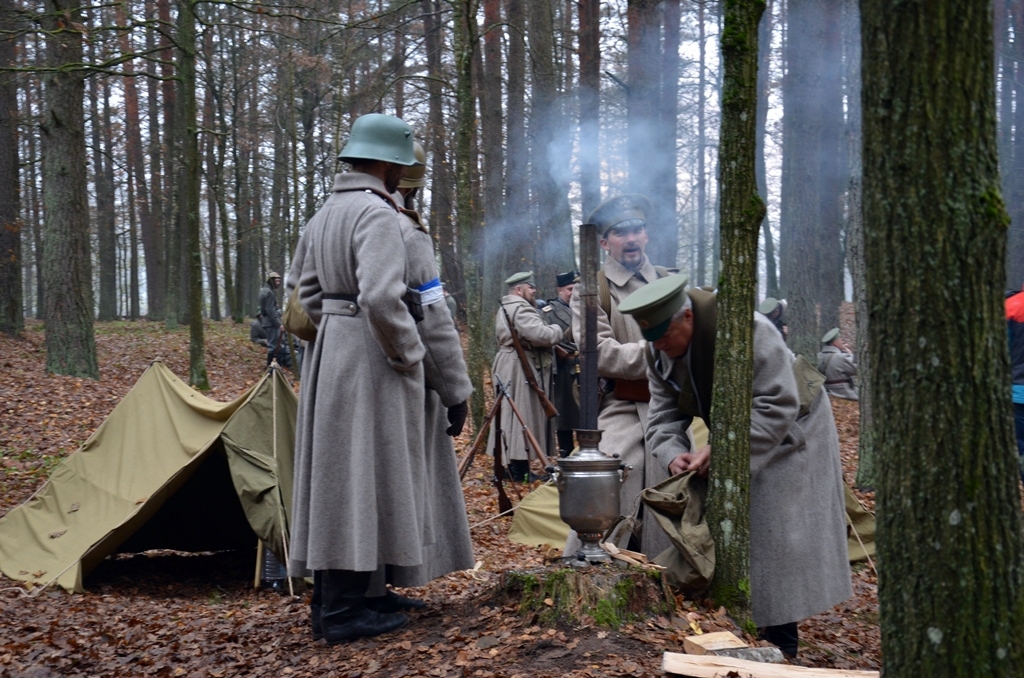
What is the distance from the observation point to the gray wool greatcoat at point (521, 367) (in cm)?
959

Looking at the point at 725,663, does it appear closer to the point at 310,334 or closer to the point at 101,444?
the point at 310,334

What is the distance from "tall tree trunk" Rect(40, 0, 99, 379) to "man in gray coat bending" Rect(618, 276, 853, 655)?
10344 mm

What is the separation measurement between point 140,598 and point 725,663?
4054mm

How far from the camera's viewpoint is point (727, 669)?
3117 mm

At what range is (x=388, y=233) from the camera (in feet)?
13.2

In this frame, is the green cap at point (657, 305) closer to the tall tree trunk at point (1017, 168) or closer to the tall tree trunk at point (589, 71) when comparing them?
the tall tree trunk at point (589, 71)

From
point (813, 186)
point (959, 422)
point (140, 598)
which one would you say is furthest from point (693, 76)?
point (959, 422)

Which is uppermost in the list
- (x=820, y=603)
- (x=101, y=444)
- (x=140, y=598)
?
(x=101, y=444)

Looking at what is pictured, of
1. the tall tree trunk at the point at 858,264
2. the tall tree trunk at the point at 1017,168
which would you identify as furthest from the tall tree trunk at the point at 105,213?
the tall tree trunk at the point at 1017,168

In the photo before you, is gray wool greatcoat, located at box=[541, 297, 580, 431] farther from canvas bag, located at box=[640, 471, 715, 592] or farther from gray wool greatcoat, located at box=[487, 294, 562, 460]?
canvas bag, located at box=[640, 471, 715, 592]

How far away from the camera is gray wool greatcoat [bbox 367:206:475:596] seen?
167 inches

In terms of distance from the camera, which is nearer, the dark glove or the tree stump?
the tree stump

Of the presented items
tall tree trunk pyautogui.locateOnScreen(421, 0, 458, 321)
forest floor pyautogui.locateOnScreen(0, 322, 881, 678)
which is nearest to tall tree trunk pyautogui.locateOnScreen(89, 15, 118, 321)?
tall tree trunk pyautogui.locateOnScreen(421, 0, 458, 321)

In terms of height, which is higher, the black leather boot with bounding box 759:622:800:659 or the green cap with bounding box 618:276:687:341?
the green cap with bounding box 618:276:687:341
